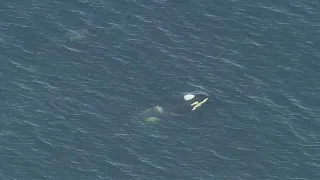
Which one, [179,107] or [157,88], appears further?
[157,88]

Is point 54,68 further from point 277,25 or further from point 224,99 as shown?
point 277,25

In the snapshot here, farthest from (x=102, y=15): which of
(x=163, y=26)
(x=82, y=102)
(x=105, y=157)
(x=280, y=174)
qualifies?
(x=280, y=174)

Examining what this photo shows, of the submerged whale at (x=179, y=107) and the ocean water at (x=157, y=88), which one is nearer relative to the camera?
the ocean water at (x=157, y=88)

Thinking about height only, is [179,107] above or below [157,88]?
below

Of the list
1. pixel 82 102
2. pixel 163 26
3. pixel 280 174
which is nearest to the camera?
pixel 280 174
